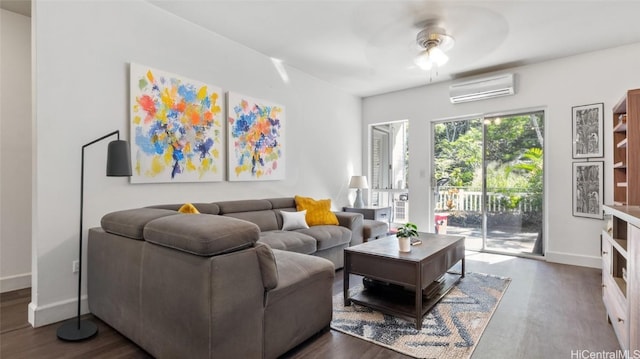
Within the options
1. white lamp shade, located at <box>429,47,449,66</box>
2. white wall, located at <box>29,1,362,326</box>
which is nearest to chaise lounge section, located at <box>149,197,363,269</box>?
white wall, located at <box>29,1,362,326</box>

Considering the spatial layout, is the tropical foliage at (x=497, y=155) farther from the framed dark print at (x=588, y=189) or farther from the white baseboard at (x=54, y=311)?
the white baseboard at (x=54, y=311)

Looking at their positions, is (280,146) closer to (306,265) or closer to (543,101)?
(306,265)

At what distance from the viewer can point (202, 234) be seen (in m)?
1.55

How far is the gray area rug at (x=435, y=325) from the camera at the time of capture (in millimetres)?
2062

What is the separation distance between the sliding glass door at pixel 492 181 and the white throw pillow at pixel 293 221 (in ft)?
8.54

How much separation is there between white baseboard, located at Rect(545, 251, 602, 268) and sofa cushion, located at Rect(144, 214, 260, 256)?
438 cm

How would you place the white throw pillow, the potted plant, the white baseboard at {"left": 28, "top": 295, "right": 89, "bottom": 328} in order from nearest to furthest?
the white baseboard at {"left": 28, "top": 295, "right": 89, "bottom": 328} < the potted plant < the white throw pillow

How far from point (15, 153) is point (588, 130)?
254 inches

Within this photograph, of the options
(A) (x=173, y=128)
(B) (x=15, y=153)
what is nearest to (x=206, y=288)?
(A) (x=173, y=128)

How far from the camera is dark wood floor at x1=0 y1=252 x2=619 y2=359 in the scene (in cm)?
199

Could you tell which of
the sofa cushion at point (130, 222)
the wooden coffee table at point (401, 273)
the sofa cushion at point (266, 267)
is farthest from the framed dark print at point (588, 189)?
the sofa cushion at point (130, 222)

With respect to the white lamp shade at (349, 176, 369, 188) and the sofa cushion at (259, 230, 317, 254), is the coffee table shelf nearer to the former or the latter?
the sofa cushion at (259, 230, 317, 254)
